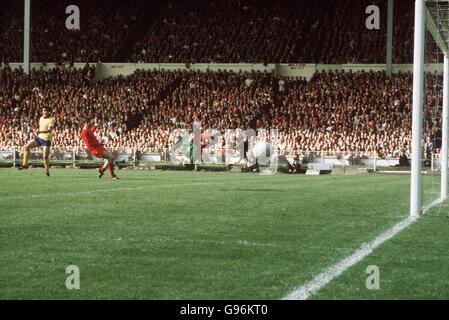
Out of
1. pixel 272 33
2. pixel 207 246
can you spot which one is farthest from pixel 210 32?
pixel 207 246

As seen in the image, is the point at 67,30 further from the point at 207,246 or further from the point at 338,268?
the point at 338,268

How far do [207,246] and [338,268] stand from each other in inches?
70.9

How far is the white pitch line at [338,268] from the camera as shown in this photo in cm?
601

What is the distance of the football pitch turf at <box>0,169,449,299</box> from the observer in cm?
626

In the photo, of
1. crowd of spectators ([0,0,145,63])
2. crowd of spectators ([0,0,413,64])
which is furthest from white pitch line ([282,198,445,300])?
crowd of spectators ([0,0,145,63])

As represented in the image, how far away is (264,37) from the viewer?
1885 inches

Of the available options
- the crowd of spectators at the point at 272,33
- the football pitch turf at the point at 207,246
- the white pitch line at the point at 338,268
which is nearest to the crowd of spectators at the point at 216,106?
the crowd of spectators at the point at 272,33

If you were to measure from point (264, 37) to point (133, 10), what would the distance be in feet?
30.9

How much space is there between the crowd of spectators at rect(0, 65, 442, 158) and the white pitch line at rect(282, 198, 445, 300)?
25.4m

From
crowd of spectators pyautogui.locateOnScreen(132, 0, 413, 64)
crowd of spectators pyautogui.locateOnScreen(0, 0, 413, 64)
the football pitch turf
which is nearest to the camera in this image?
the football pitch turf

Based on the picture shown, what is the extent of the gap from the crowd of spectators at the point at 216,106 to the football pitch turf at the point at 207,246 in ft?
74.1

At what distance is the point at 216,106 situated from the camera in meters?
41.9

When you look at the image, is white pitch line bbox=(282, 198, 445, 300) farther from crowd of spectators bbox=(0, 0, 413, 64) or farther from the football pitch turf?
crowd of spectators bbox=(0, 0, 413, 64)

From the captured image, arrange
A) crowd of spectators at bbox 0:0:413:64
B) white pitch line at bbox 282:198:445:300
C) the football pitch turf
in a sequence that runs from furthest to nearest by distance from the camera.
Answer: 1. crowd of spectators at bbox 0:0:413:64
2. the football pitch turf
3. white pitch line at bbox 282:198:445:300
